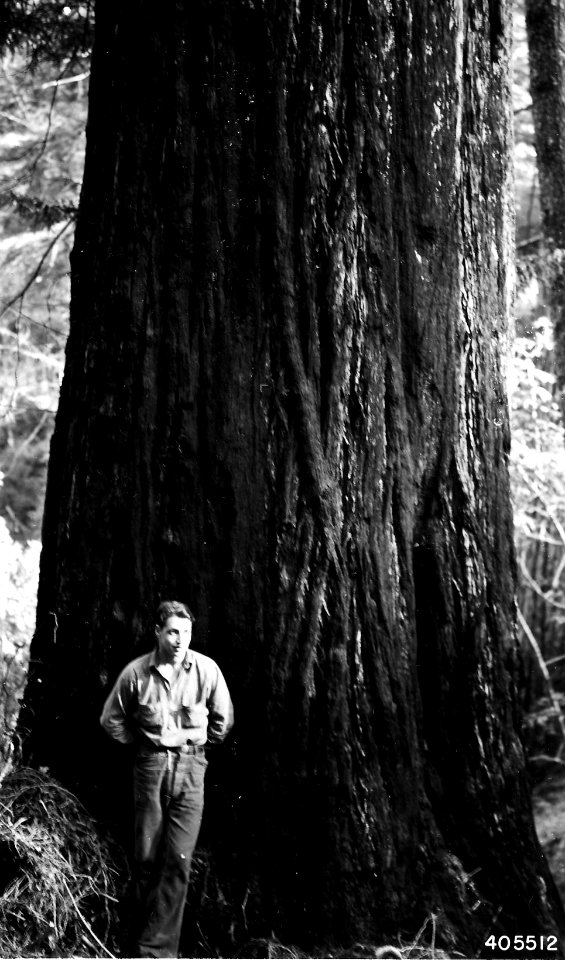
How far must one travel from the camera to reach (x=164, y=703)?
3174mm

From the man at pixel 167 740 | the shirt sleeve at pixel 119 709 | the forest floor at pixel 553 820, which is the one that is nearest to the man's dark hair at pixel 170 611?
the man at pixel 167 740

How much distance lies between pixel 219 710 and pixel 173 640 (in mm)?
307

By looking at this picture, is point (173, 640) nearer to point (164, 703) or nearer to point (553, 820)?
point (164, 703)

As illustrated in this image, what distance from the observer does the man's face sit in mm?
3146

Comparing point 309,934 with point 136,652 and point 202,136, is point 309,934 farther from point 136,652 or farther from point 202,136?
point 202,136

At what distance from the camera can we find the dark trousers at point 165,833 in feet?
10.2

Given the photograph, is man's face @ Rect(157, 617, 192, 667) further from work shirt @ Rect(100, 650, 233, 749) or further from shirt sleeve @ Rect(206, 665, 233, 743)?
shirt sleeve @ Rect(206, 665, 233, 743)

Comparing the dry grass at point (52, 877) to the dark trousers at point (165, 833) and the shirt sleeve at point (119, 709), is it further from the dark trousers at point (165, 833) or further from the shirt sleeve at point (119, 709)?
the shirt sleeve at point (119, 709)

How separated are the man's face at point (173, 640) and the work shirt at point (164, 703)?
37 mm

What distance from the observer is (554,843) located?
26.2ft

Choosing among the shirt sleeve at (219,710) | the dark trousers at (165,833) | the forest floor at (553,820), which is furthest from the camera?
the forest floor at (553,820)

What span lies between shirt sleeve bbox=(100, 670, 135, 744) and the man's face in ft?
0.48

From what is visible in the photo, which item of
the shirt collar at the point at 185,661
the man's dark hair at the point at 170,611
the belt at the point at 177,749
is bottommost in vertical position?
the belt at the point at 177,749

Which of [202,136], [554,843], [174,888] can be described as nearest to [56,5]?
[202,136]
